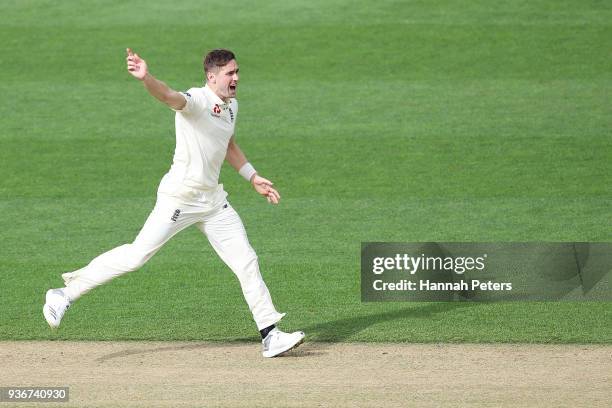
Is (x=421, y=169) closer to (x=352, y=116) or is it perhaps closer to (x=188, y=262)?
(x=352, y=116)

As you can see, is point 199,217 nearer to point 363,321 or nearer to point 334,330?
point 334,330

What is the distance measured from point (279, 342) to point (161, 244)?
109 cm

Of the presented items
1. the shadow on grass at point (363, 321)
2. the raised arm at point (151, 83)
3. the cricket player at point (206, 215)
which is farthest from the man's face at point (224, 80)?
the shadow on grass at point (363, 321)

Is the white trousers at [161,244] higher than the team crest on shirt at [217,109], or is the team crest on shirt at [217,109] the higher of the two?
the team crest on shirt at [217,109]

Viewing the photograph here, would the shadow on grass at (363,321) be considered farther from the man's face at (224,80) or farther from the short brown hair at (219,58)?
the short brown hair at (219,58)

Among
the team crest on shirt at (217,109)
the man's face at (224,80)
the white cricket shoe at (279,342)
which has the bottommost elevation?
the white cricket shoe at (279,342)

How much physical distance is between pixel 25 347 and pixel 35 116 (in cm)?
674

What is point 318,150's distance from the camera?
13.5m

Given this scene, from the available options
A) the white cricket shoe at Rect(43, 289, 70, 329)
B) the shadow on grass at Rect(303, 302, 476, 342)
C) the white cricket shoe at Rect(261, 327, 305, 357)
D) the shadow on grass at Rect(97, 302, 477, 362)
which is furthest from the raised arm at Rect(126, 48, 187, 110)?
the shadow on grass at Rect(303, 302, 476, 342)

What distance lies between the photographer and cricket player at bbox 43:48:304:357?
25.9 feet

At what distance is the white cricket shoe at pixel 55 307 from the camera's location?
7.96 m

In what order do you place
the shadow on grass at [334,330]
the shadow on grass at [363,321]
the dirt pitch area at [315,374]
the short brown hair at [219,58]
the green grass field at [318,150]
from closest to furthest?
the dirt pitch area at [315,374] → the short brown hair at [219,58] → the shadow on grass at [334,330] → the shadow on grass at [363,321] → the green grass field at [318,150]

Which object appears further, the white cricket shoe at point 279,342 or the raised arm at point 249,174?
the raised arm at point 249,174

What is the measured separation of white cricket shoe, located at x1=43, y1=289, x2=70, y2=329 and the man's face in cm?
182
